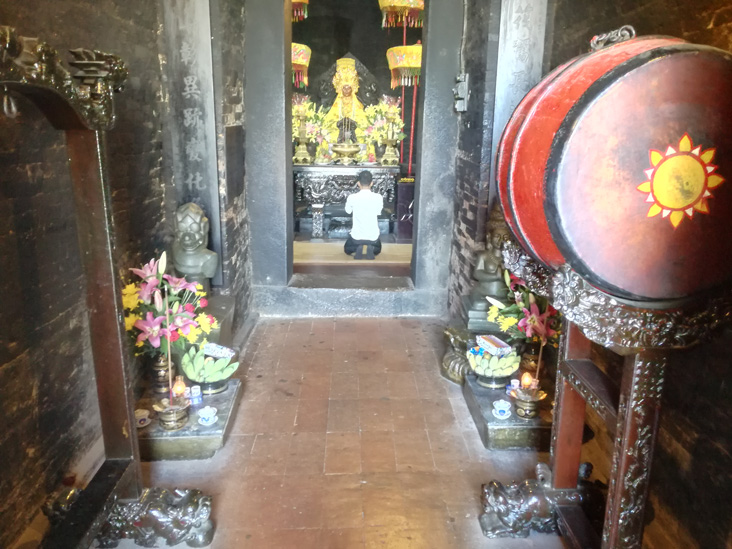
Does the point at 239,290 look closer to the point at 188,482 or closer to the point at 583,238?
the point at 188,482

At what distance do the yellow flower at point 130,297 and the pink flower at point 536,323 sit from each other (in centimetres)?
238

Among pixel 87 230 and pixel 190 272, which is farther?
pixel 190 272

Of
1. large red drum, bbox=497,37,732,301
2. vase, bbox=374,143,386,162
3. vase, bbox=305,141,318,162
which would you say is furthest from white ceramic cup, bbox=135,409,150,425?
vase, bbox=374,143,386,162

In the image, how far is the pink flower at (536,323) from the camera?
3628 mm

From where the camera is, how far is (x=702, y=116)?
5.60 ft

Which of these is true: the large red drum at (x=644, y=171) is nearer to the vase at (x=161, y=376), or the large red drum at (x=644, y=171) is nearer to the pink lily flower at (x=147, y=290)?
the pink lily flower at (x=147, y=290)

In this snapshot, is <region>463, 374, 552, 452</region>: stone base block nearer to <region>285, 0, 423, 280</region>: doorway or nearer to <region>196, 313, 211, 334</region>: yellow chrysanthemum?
<region>196, 313, 211, 334</region>: yellow chrysanthemum

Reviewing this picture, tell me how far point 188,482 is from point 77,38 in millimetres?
2474

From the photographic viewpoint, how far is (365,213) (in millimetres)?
7395

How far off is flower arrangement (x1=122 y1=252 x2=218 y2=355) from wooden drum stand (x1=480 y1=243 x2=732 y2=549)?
1.99 m

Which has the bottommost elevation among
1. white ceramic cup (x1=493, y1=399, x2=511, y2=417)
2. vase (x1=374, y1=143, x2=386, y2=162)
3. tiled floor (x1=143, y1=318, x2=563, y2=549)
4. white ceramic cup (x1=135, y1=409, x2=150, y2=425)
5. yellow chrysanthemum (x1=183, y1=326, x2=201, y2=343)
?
tiled floor (x1=143, y1=318, x2=563, y2=549)

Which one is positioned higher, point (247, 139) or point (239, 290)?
point (247, 139)

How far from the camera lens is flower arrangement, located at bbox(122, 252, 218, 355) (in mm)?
3529

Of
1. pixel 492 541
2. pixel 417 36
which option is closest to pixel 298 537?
pixel 492 541
